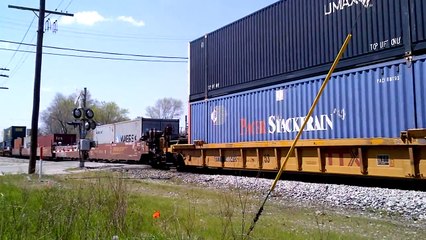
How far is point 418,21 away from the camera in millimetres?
9695

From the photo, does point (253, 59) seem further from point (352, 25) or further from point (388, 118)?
point (388, 118)

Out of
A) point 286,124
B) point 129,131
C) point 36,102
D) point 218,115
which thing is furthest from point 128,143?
point 286,124

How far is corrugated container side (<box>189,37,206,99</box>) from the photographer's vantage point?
18.3 meters

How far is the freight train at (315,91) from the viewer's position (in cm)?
979

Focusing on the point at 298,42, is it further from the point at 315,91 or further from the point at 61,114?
the point at 61,114

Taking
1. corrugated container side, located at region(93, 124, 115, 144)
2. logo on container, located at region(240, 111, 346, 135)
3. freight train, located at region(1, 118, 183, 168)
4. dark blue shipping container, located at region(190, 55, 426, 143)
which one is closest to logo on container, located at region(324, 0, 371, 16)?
dark blue shipping container, located at region(190, 55, 426, 143)

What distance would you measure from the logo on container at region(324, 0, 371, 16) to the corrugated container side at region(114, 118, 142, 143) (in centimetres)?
1942

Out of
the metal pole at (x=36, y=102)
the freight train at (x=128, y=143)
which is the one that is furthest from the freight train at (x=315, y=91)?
the metal pole at (x=36, y=102)

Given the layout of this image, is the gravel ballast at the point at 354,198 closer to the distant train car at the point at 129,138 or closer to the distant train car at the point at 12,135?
the distant train car at the point at 129,138

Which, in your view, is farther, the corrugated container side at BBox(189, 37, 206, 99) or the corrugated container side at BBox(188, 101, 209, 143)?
the corrugated container side at BBox(189, 37, 206, 99)

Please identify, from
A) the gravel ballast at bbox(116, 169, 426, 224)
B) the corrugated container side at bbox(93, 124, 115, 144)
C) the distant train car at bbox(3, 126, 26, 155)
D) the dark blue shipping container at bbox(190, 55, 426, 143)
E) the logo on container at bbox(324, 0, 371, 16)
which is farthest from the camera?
the distant train car at bbox(3, 126, 26, 155)

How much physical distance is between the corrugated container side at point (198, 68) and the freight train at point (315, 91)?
0.09 meters

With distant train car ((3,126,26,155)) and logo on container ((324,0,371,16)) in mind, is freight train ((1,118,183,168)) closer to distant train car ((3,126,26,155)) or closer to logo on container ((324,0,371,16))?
distant train car ((3,126,26,155))

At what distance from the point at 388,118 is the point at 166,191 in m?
6.34
